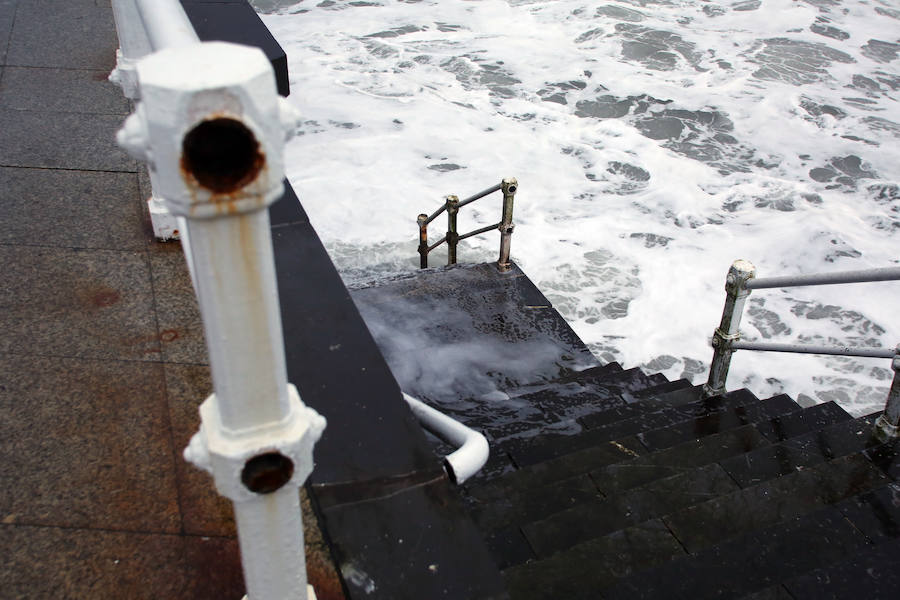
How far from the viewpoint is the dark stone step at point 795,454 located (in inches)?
159

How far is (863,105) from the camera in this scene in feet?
49.2

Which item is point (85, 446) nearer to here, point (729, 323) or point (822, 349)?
point (729, 323)

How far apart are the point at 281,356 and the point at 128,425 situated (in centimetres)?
177

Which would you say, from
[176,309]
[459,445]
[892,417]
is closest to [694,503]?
[892,417]

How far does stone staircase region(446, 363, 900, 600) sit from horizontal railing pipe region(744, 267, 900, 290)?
2.69ft

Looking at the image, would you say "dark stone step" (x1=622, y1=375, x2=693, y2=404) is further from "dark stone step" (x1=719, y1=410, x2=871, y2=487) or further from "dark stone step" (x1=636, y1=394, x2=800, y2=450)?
"dark stone step" (x1=719, y1=410, x2=871, y2=487)

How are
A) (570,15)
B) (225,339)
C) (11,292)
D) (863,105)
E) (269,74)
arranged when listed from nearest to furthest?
(269,74) < (225,339) < (11,292) < (863,105) < (570,15)

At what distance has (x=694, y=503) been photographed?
3.81 meters

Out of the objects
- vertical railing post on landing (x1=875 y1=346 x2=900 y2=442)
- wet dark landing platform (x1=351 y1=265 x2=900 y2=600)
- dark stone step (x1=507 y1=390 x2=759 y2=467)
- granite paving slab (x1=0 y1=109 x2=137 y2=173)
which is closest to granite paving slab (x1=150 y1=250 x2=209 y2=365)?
granite paving slab (x1=0 y1=109 x2=137 y2=173)

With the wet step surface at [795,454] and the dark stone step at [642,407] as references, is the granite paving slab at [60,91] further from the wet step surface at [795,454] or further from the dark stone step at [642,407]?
the wet step surface at [795,454]

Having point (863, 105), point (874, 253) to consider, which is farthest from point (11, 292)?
point (863, 105)

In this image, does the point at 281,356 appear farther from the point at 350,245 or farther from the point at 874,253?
the point at 874,253

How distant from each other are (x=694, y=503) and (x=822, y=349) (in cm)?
138

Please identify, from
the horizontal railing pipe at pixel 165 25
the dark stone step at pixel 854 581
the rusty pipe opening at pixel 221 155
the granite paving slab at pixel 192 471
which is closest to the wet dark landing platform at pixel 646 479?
the dark stone step at pixel 854 581
